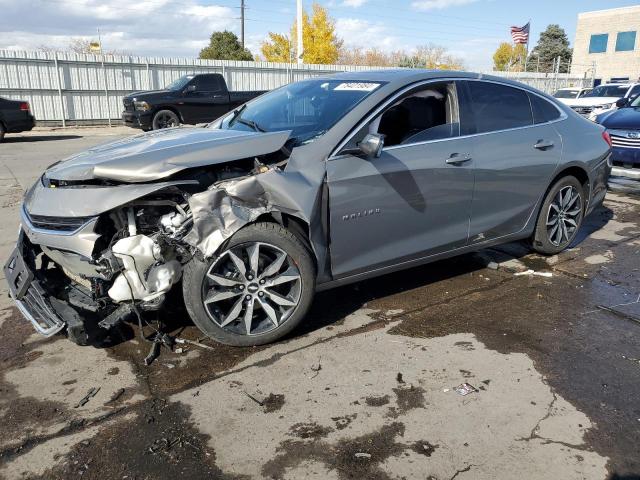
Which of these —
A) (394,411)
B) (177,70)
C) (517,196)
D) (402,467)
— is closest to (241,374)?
(394,411)

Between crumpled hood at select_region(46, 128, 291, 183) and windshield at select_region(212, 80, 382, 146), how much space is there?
0.91ft

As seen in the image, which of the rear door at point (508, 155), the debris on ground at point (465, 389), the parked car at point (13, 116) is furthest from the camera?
the parked car at point (13, 116)

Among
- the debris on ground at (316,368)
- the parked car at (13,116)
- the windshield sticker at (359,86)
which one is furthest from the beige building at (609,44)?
the debris on ground at (316,368)

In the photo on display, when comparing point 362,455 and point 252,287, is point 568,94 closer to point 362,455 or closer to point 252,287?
point 252,287

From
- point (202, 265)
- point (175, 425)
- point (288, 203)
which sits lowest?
point (175, 425)

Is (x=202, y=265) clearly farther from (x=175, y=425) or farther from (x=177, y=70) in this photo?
(x=177, y=70)

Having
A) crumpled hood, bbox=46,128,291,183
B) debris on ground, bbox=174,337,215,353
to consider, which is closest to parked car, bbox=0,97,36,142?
crumpled hood, bbox=46,128,291,183

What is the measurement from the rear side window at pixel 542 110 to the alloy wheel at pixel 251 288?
285 centimetres

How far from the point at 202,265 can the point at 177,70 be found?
76.1ft

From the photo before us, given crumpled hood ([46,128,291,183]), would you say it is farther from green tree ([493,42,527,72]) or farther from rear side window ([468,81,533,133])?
green tree ([493,42,527,72])

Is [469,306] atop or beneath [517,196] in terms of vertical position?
beneath

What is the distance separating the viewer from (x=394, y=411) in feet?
9.62

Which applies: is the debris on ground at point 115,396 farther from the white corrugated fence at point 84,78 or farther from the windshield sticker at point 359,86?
the white corrugated fence at point 84,78

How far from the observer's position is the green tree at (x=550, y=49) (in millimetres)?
77250
